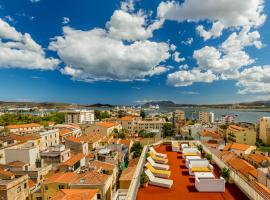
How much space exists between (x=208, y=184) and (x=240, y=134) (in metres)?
46.9

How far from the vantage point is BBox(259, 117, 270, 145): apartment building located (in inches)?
2210

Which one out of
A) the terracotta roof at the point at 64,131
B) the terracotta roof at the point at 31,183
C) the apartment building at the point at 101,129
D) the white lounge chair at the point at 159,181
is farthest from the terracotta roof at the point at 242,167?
the apartment building at the point at 101,129

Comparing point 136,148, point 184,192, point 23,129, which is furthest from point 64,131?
point 184,192

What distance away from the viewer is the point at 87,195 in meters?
15.4

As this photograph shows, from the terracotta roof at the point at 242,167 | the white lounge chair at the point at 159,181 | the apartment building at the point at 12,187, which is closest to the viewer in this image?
the white lounge chair at the point at 159,181

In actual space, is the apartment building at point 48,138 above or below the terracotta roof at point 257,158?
above

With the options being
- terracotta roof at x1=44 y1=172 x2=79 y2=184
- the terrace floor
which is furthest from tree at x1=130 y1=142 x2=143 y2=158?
the terrace floor

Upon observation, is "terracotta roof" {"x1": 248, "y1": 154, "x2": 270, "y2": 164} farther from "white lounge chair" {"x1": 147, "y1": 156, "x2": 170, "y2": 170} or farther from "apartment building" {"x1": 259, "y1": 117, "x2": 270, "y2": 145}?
"apartment building" {"x1": 259, "y1": 117, "x2": 270, "y2": 145}

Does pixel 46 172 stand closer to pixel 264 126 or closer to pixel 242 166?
pixel 242 166

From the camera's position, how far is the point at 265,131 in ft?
187

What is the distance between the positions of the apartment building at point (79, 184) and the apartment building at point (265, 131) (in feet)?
159

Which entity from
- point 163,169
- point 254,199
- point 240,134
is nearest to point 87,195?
point 163,169

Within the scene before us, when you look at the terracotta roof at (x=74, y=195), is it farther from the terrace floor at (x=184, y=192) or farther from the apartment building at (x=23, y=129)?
the apartment building at (x=23, y=129)

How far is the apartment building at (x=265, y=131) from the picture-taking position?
5614 cm
